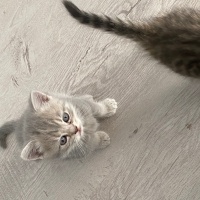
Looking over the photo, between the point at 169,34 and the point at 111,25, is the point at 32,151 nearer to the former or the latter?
the point at 111,25

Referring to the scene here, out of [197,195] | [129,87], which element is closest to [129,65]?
[129,87]

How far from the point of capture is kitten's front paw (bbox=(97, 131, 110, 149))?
1502mm

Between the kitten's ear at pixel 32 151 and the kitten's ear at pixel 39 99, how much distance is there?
14 cm

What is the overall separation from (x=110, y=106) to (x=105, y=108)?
27 millimetres

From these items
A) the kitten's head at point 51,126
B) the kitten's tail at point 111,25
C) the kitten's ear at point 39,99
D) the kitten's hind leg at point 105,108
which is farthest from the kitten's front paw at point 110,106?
the kitten's tail at point 111,25

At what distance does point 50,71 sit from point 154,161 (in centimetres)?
65

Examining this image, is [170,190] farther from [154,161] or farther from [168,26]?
[168,26]

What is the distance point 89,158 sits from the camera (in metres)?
1.55

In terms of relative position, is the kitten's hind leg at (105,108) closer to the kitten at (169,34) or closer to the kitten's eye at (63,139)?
the kitten's eye at (63,139)

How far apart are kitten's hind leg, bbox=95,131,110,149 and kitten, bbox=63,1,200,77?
460 millimetres

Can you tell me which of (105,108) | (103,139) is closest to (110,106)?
(105,108)

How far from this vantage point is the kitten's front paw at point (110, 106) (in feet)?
4.93

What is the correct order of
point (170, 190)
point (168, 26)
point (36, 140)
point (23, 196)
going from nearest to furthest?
point (168, 26)
point (36, 140)
point (170, 190)
point (23, 196)

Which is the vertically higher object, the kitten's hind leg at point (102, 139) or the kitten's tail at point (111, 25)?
the kitten's tail at point (111, 25)
